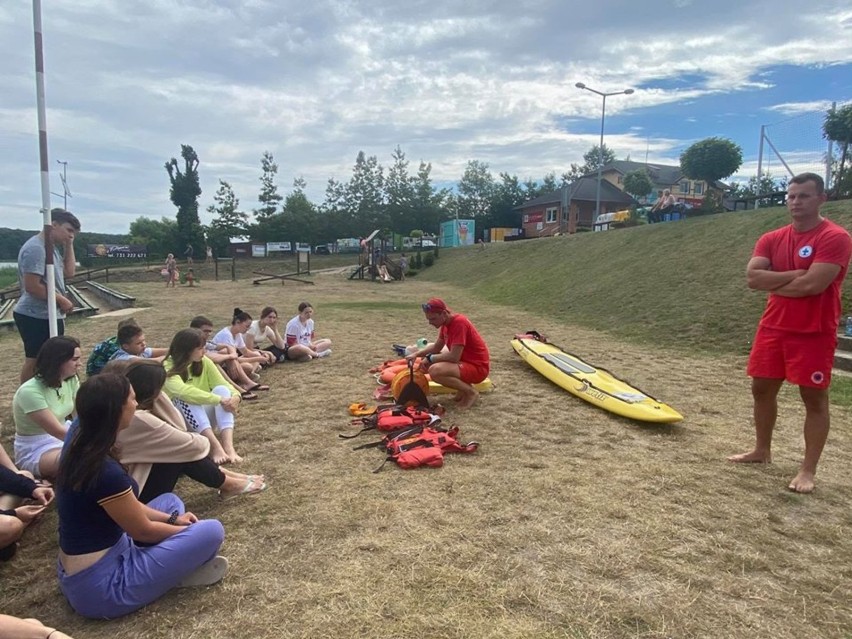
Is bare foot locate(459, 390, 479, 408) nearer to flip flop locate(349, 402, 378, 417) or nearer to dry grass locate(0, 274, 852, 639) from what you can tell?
dry grass locate(0, 274, 852, 639)

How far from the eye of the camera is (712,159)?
26.9m

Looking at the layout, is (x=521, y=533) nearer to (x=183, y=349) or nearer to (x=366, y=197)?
(x=183, y=349)

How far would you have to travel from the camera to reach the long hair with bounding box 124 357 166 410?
3.07 metres

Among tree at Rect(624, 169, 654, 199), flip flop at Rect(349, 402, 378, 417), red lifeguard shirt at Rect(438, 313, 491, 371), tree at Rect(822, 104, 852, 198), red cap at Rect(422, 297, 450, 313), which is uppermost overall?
tree at Rect(624, 169, 654, 199)

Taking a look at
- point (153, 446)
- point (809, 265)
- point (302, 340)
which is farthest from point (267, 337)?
point (809, 265)

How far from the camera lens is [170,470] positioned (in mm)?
3145

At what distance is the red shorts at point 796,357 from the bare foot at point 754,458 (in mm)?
749

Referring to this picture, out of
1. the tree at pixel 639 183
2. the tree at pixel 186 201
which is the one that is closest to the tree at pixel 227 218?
the tree at pixel 186 201

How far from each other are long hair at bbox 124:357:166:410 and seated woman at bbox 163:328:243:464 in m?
1.03

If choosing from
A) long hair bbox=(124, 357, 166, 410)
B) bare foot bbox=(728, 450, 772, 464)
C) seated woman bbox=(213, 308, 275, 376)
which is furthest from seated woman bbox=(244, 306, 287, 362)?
bare foot bbox=(728, 450, 772, 464)

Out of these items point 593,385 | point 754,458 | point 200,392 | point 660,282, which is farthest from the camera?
point 660,282

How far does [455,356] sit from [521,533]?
2647 mm

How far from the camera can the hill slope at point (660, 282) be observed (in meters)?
10.4

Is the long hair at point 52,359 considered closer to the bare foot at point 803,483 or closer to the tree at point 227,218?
the bare foot at point 803,483
